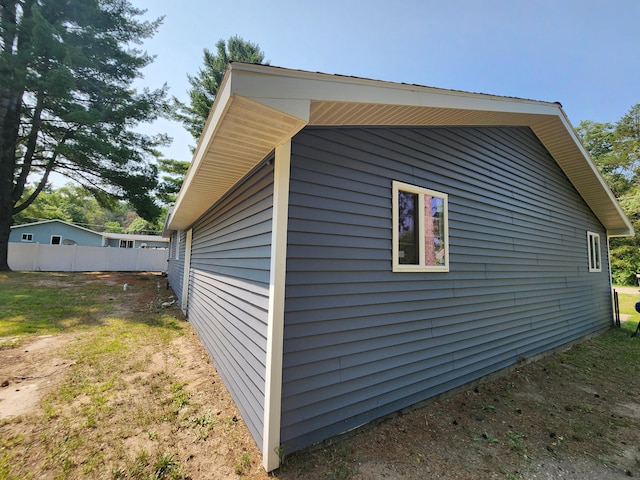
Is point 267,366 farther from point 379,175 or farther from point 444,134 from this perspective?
point 444,134

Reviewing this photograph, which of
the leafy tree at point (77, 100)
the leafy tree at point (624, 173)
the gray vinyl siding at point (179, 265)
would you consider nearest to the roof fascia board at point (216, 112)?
the gray vinyl siding at point (179, 265)

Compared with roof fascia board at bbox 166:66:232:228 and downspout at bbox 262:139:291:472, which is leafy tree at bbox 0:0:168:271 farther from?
downspout at bbox 262:139:291:472

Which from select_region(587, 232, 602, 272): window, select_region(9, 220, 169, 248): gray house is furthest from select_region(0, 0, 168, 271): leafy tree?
select_region(587, 232, 602, 272): window

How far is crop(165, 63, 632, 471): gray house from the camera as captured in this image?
2.24 meters

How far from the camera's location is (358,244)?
110 inches

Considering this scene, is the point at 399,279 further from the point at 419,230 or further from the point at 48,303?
the point at 48,303

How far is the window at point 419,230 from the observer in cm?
318

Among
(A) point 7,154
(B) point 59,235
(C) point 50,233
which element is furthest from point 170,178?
(C) point 50,233

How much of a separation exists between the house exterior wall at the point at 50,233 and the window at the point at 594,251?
108ft

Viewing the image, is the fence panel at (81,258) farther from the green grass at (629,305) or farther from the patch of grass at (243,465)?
the green grass at (629,305)

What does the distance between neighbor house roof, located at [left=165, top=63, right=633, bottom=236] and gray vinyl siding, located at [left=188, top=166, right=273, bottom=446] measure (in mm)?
339

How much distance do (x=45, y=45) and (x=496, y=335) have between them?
16.7 meters

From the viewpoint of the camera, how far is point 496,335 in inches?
168

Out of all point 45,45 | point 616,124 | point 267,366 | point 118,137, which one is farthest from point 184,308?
point 616,124
